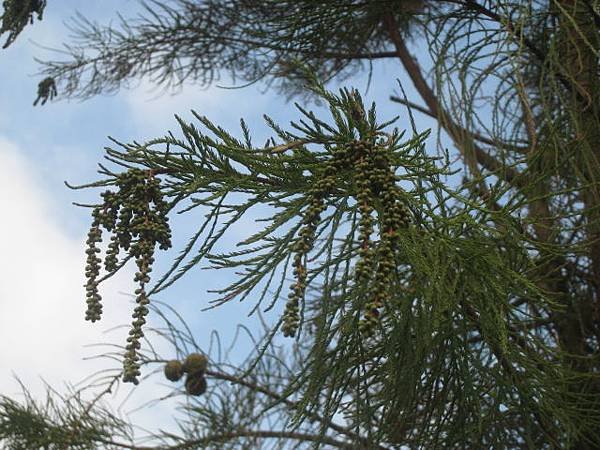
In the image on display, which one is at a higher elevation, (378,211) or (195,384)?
(195,384)

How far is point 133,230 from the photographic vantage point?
1.41 metres

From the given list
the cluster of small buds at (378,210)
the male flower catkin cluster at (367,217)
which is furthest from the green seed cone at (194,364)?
the cluster of small buds at (378,210)

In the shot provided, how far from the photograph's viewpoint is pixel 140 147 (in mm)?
1538

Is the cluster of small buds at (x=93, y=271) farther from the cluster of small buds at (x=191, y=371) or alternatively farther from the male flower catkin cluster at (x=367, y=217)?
the cluster of small buds at (x=191, y=371)

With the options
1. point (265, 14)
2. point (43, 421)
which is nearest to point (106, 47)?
point (265, 14)

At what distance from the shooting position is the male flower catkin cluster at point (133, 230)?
51.6 inches

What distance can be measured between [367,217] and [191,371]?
7.48ft

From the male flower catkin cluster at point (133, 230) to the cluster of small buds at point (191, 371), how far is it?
1967 millimetres

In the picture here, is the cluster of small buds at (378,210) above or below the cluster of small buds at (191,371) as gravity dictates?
below

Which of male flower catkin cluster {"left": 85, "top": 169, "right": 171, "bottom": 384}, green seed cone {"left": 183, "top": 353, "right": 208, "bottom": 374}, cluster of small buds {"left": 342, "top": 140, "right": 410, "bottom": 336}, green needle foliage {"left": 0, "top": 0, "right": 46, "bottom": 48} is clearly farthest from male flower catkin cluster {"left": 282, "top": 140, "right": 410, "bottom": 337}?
green needle foliage {"left": 0, "top": 0, "right": 46, "bottom": 48}

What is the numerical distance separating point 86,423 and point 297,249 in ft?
8.24

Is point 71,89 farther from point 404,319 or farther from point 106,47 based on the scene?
point 404,319

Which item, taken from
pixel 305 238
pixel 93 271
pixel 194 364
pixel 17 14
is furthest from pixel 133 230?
pixel 17 14

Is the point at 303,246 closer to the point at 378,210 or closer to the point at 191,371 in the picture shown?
the point at 378,210
